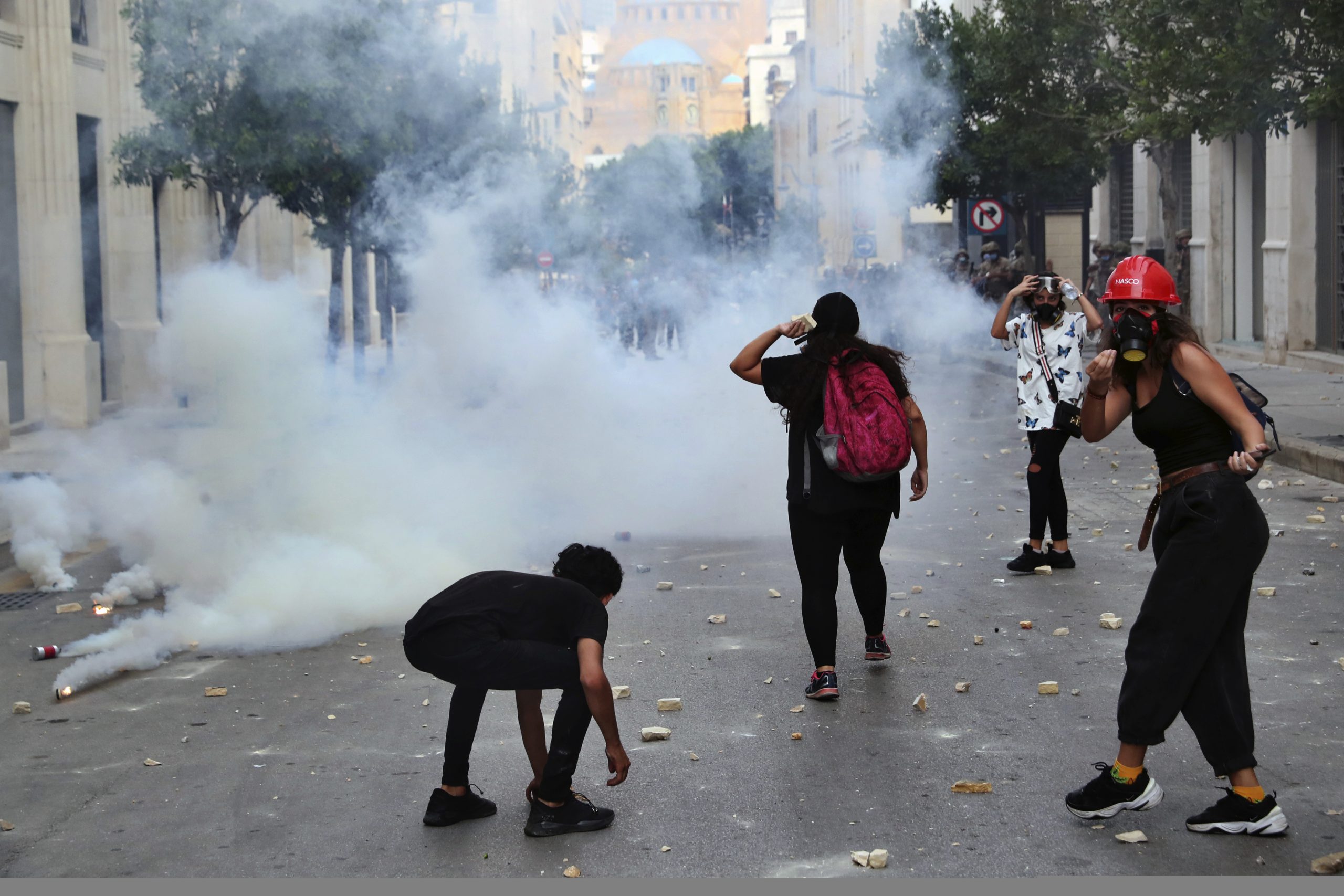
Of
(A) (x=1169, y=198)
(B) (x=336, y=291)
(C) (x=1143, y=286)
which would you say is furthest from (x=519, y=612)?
(A) (x=1169, y=198)

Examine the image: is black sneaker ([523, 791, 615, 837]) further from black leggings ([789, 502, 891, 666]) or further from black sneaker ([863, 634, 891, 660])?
black sneaker ([863, 634, 891, 660])

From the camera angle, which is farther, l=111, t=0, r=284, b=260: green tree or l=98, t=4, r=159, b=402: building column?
l=98, t=4, r=159, b=402: building column

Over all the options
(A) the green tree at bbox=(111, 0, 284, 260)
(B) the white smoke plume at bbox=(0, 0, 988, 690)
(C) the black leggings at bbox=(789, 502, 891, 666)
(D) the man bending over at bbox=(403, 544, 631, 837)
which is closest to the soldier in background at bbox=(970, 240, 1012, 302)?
(B) the white smoke plume at bbox=(0, 0, 988, 690)

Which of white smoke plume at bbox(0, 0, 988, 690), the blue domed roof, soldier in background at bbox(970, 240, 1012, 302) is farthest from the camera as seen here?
the blue domed roof

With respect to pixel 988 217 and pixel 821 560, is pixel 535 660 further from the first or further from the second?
pixel 988 217

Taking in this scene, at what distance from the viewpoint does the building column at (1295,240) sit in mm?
19734

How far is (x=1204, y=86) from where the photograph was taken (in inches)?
502

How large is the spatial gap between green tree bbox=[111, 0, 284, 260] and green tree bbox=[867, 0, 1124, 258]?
32.4 feet

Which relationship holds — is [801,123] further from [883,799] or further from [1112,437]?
[883,799]

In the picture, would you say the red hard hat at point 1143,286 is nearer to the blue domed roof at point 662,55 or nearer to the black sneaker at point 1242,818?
the black sneaker at point 1242,818

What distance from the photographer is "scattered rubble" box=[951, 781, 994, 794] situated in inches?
169

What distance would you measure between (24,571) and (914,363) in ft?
57.6

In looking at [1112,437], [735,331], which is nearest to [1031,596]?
[1112,437]

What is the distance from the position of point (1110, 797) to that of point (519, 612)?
1.70 metres
